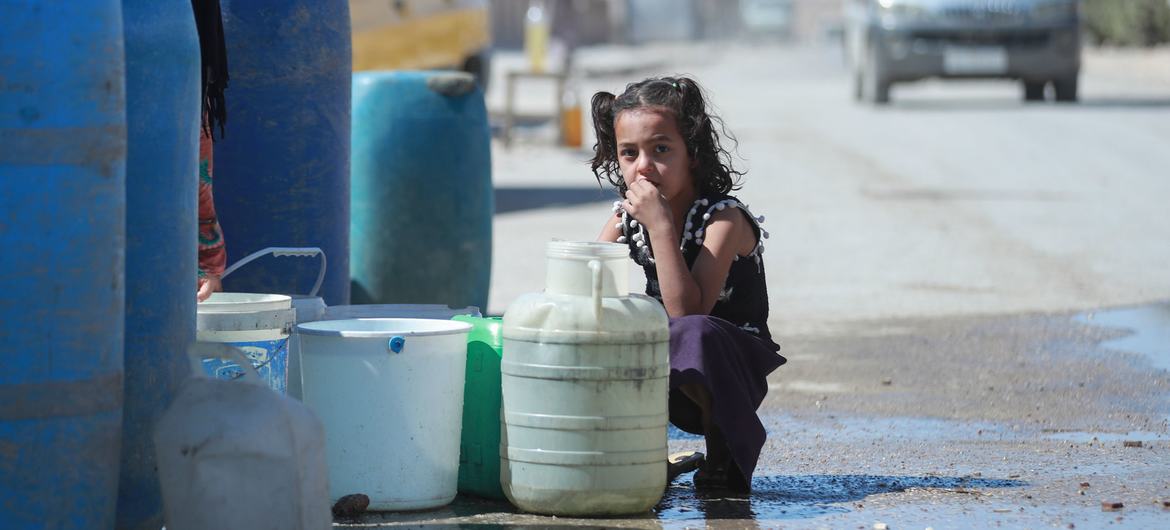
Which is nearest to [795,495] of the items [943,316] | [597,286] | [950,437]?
[597,286]

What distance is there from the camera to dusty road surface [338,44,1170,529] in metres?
3.95

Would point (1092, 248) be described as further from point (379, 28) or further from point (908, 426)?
point (379, 28)

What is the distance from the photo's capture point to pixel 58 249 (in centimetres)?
297

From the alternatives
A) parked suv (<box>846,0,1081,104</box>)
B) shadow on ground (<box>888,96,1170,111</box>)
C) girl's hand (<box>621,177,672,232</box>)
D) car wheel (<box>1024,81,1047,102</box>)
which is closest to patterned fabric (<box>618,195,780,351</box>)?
girl's hand (<box>621,177,672,232</box>)

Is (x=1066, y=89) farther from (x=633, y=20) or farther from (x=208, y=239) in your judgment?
(x=633, y=20)

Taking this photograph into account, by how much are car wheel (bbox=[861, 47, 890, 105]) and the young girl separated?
1703cm

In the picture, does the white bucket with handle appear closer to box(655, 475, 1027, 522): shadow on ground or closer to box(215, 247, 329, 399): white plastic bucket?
box(215, 247, 329, 399): white plastic bucket

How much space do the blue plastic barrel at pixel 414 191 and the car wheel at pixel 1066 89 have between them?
15.6 meters

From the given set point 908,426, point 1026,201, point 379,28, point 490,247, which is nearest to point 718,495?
point 908,426

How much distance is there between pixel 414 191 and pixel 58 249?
3666 millimetres

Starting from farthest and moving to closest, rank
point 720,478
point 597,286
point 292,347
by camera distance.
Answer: point 720,478, point 292,347, point 597,286

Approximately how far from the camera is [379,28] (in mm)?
14602

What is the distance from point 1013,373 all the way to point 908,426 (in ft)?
3.49

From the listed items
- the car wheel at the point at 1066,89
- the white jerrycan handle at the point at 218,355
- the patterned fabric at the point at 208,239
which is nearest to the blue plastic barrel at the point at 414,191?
the patterned fabric at the point at 208,239
